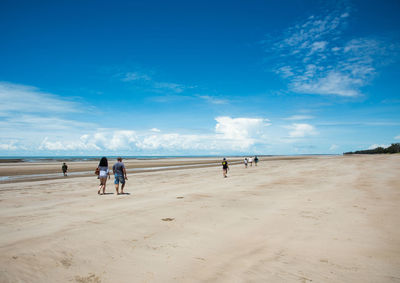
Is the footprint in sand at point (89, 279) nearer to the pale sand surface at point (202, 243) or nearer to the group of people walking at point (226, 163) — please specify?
the pale sand surface at point (202, 243)

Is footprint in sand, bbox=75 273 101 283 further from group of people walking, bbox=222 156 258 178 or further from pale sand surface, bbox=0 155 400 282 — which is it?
group of people walking, bbox=222 156 258 178

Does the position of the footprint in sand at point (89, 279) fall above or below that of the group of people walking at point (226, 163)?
below

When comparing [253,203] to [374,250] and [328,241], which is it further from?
[374,250]

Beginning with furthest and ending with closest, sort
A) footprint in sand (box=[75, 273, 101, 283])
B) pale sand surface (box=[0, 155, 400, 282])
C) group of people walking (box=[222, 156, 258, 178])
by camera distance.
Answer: group of people walking (box=[222, 156, 258, 178])
pale sand surface (box=[0, 155, 400, 282])
footprint in sand (box=[75, 273, 101, 283])

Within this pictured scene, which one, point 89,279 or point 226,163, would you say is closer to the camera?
point 89,279

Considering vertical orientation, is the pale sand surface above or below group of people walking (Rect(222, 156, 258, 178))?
below

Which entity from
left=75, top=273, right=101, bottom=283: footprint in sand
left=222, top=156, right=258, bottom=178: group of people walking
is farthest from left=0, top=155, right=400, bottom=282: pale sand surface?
left=222, top=156, right=258, bottom=178: group of people walking

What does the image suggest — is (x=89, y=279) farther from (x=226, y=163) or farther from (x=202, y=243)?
(x=226, y=163)

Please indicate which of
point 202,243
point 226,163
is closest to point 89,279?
point 202,243

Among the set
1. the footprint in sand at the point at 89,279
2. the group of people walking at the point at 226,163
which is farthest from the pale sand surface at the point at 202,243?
the group of people walking at the point at 226,163

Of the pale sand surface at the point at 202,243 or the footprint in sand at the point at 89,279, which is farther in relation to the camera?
the pale sand surface at the point at 202,243

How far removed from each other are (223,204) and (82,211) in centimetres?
631

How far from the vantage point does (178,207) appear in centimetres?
1005

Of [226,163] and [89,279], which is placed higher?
[226,163]
